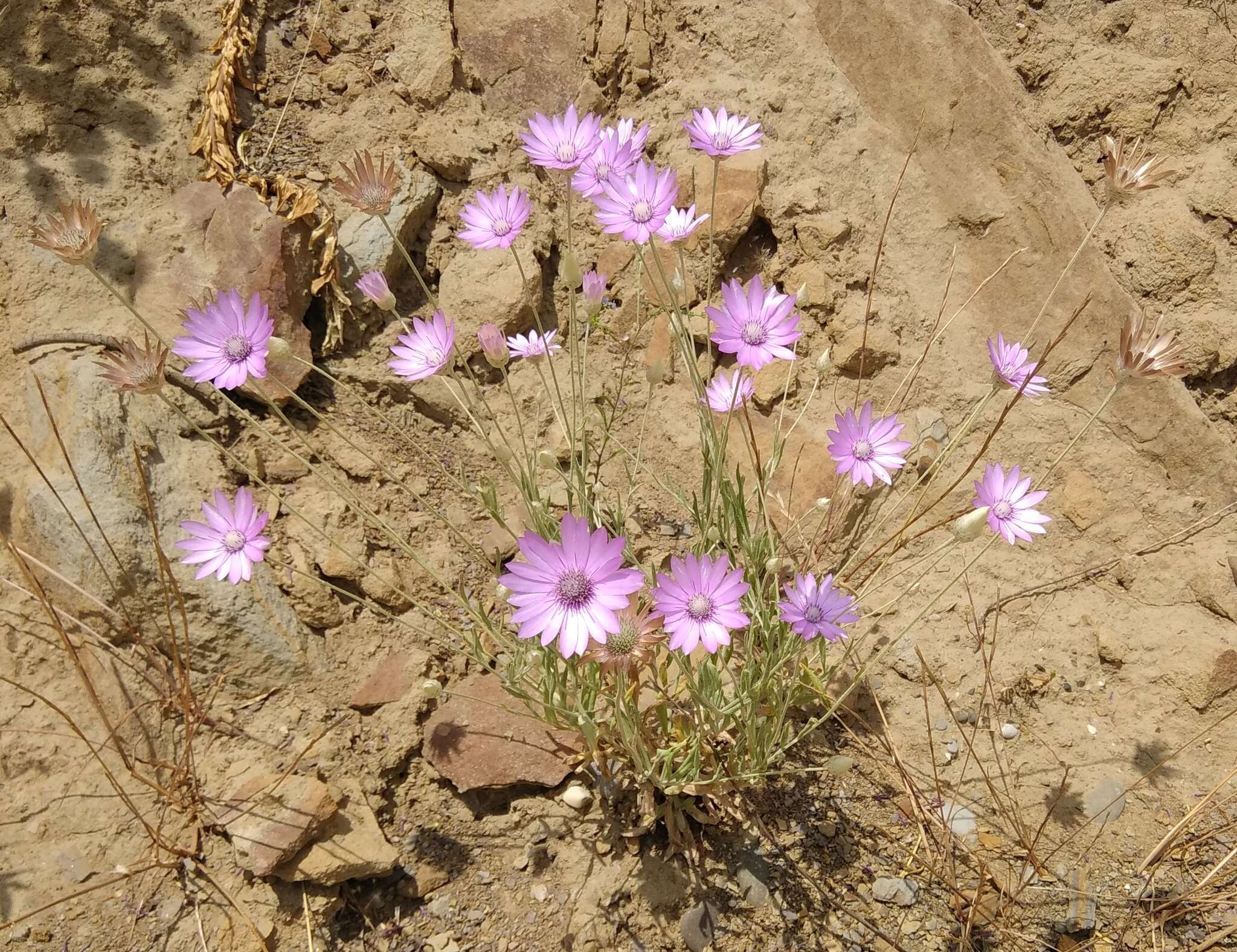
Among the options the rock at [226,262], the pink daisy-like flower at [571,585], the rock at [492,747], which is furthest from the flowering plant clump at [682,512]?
the rock at [226,262]

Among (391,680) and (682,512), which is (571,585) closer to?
(391,680)

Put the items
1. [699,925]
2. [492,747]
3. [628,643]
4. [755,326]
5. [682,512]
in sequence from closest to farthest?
1. [628,643]
2. [755,326]
3. [699,925]
4. [492,747]
5. [682,512]

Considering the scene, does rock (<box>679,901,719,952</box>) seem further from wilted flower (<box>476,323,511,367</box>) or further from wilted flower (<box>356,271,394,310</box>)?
wilted flower (<box>356,271,394,310</box>)

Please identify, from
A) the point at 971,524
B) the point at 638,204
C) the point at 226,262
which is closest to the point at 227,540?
the point at 226,262

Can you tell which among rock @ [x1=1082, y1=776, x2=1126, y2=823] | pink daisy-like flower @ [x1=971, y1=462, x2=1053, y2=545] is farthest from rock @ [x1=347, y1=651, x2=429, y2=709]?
rock @ [x1=1082, y1=776, x2=1126, y2=823]

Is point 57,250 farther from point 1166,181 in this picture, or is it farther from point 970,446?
point 1166,181
